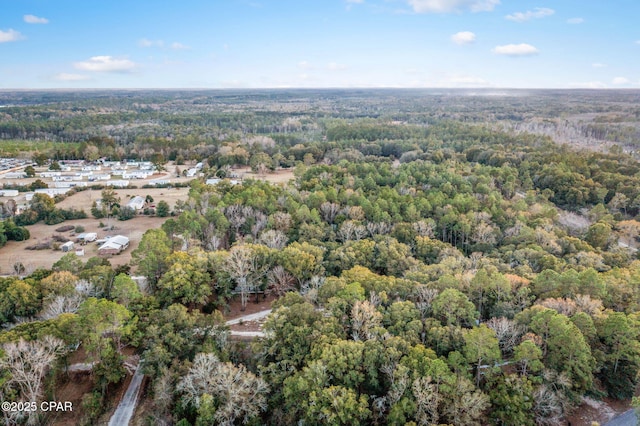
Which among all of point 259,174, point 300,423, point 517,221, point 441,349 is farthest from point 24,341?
point 259,174

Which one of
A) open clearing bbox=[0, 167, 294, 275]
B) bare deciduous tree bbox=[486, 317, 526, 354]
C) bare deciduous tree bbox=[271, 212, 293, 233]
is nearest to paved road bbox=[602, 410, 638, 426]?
bare deciduous tree bbox=[486, 317, 526, 354]

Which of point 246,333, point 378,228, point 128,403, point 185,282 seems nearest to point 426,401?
point 246,333

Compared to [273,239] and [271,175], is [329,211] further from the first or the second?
[271,175]

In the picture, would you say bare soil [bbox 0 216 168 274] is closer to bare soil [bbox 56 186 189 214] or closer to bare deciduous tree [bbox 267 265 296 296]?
bare soil [bbox 56 186 189 214]

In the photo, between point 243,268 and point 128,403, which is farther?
point 243,268

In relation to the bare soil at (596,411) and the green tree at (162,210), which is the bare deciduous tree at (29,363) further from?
the green tree at (162,210)

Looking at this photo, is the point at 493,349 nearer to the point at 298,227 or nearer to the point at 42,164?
the point at 298,227
